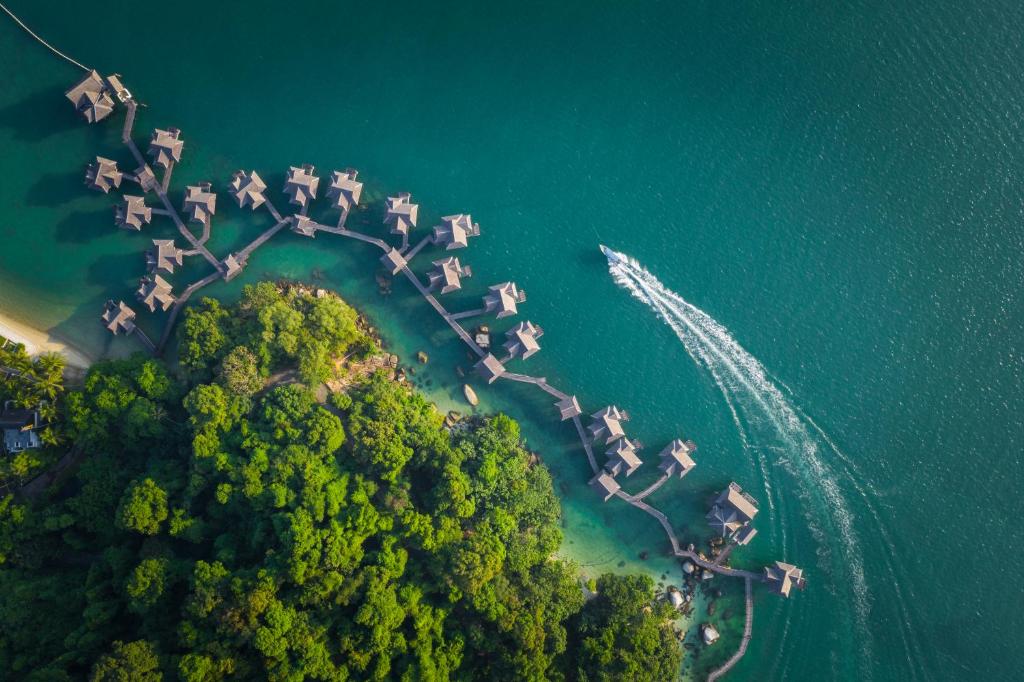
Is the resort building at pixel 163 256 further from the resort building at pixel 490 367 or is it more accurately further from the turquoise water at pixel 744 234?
the resort building at pixel 490 367

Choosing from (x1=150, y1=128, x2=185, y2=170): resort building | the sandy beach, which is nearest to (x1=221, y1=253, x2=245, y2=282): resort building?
(x1=150, y1=128, x2=185, y2=170): resort building

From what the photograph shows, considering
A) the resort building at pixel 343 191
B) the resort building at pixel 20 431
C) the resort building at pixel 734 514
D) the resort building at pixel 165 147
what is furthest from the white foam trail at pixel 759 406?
the resort building at pixel 20 431

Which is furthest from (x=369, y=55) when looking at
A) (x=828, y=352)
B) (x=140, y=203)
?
(x=828, y=352)

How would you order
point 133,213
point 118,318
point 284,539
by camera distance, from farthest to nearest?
point 133,213
point 118,318
point 284,539

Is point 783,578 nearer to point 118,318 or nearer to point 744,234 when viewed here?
point 744,234

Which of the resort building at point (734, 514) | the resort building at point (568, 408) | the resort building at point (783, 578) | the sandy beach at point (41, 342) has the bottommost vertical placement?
the resort building at point (783, 578)

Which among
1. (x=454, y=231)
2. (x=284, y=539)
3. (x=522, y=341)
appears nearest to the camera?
(x=284, y=539)

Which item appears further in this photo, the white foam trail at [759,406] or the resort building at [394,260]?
the white foam trail at [759,406]

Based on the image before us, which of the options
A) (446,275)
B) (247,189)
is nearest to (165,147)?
(247,189)
